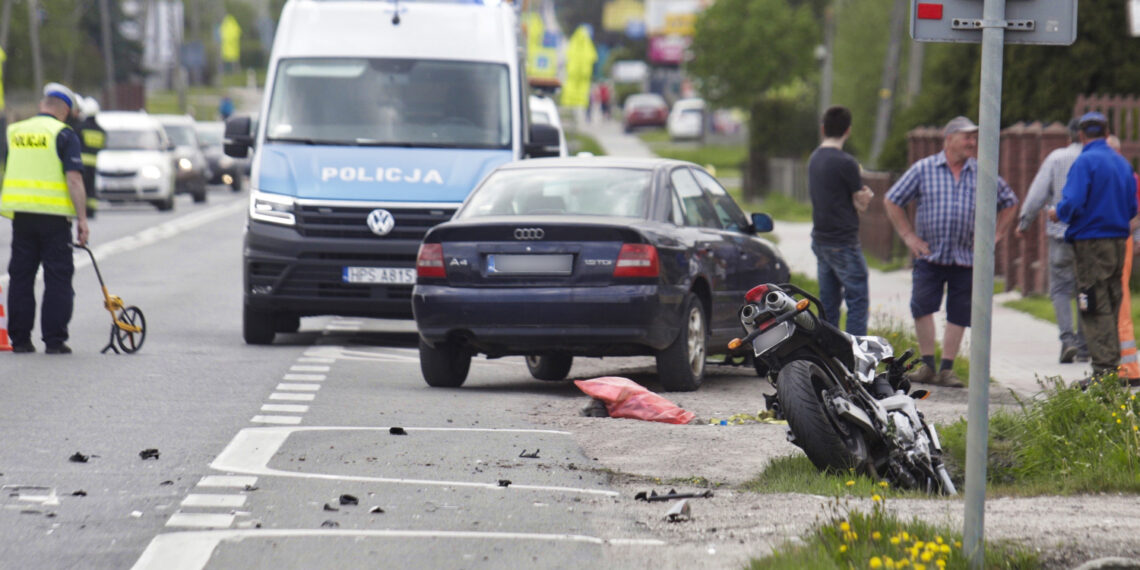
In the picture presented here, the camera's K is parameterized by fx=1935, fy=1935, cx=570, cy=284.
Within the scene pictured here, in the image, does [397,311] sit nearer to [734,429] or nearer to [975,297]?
[734,429]

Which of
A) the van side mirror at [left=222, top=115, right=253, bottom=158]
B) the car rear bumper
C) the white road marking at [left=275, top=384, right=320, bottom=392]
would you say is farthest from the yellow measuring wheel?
the car rear bumper

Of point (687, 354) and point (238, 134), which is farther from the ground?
point (238, 134)

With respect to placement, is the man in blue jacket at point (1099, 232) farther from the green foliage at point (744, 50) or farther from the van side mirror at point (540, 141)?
the green foliage at point (744, 50)

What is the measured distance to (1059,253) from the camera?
13.7 metres

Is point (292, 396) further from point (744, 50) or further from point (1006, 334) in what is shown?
point (744, 50)

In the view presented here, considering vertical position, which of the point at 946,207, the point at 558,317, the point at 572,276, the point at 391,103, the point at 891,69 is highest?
the point at 891,69

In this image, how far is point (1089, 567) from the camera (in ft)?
18.8

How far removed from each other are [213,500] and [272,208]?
23.1ft

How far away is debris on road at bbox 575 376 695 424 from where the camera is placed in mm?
10039

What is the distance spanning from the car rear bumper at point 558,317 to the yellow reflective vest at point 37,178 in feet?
12.2

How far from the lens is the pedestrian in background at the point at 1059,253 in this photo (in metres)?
13.2

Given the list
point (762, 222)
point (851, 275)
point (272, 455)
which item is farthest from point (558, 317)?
point (272, 455)

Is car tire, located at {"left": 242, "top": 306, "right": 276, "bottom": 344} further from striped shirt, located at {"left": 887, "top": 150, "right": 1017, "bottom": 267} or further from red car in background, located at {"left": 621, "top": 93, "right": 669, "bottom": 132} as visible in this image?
red car in background, located at {"left": 621, "top": 93, "right": 669, "bottom": 132}

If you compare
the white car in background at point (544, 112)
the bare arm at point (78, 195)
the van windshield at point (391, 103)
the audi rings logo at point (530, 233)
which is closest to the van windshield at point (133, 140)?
the white car in background at point (544, 112)
